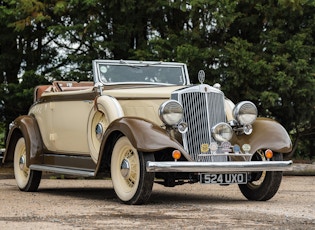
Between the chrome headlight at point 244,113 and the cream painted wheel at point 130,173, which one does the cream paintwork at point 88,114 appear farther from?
the chrome headlight at point 244,113

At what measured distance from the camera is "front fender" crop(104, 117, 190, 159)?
8766 millimetres

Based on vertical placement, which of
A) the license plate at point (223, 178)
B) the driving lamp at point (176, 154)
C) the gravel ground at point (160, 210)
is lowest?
the gravel ground at point (160, 210)

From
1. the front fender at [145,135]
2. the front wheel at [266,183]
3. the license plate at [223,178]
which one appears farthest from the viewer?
the front wheel at [266,183]

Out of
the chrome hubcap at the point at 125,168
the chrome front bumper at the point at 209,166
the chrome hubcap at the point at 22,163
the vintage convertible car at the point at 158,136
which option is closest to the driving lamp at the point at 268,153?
the vintage convertible car at the point at 158,136

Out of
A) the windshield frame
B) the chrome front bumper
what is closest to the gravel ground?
the chrome front bumper

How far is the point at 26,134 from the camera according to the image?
11.6 m

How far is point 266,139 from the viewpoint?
959 cm

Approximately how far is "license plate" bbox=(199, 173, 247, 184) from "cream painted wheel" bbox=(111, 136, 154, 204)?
654 millimetres

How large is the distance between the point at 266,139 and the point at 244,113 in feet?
1.38

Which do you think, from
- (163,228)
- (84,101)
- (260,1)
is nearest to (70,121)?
(84,101)

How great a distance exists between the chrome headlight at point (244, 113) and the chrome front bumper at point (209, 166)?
0.67 meters

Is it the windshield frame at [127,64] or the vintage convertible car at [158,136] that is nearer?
the vintage convertible car at [158,136]

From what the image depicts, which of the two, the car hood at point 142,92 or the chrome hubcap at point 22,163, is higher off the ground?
the car hood at point 142,92

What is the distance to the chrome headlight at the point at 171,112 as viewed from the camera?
9.18m
